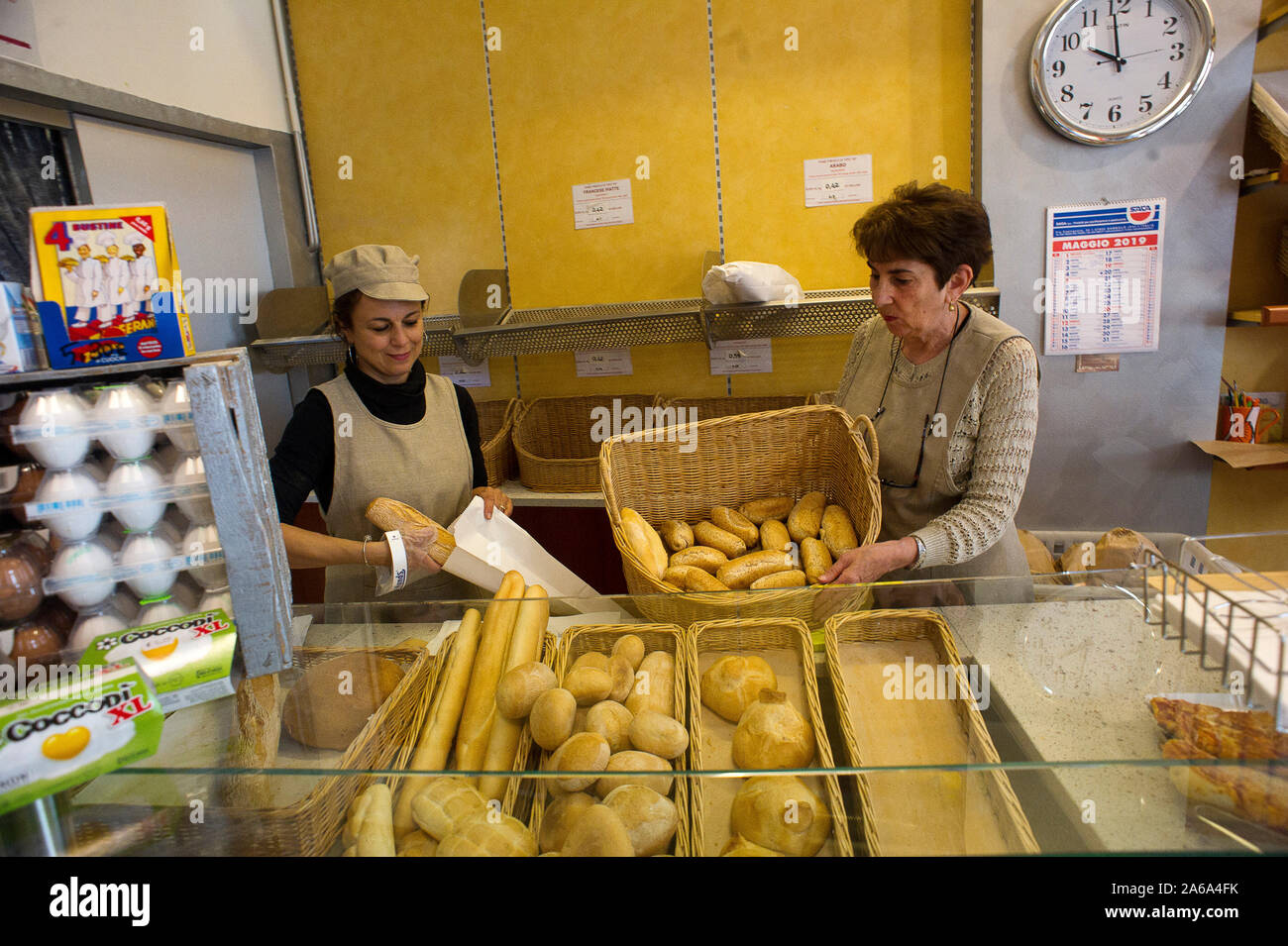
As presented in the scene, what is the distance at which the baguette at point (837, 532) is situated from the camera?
162 centimetres

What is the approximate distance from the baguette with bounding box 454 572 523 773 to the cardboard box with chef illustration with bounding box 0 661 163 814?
1.16 ft

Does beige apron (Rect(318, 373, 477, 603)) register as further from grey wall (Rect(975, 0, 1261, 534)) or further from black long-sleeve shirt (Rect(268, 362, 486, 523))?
grey wall (Rect(975, 0, 1261, 534))

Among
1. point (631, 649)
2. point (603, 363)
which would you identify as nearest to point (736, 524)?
point (631, 649)

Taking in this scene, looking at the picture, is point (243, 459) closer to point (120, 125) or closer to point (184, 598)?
point (184, 598)

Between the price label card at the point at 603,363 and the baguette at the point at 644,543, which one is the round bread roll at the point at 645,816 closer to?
the baguette at the point at 644,543

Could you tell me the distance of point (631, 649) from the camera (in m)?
1.21

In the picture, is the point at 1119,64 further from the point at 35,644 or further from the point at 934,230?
the point at 35,644

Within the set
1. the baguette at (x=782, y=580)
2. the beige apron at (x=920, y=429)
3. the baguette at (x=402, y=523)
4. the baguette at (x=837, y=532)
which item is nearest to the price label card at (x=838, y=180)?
the beige apron at (x=920, y=429)

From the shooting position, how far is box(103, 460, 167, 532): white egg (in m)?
0.82

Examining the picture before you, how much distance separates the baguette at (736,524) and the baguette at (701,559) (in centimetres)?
12

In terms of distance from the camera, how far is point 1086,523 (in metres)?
3.01
